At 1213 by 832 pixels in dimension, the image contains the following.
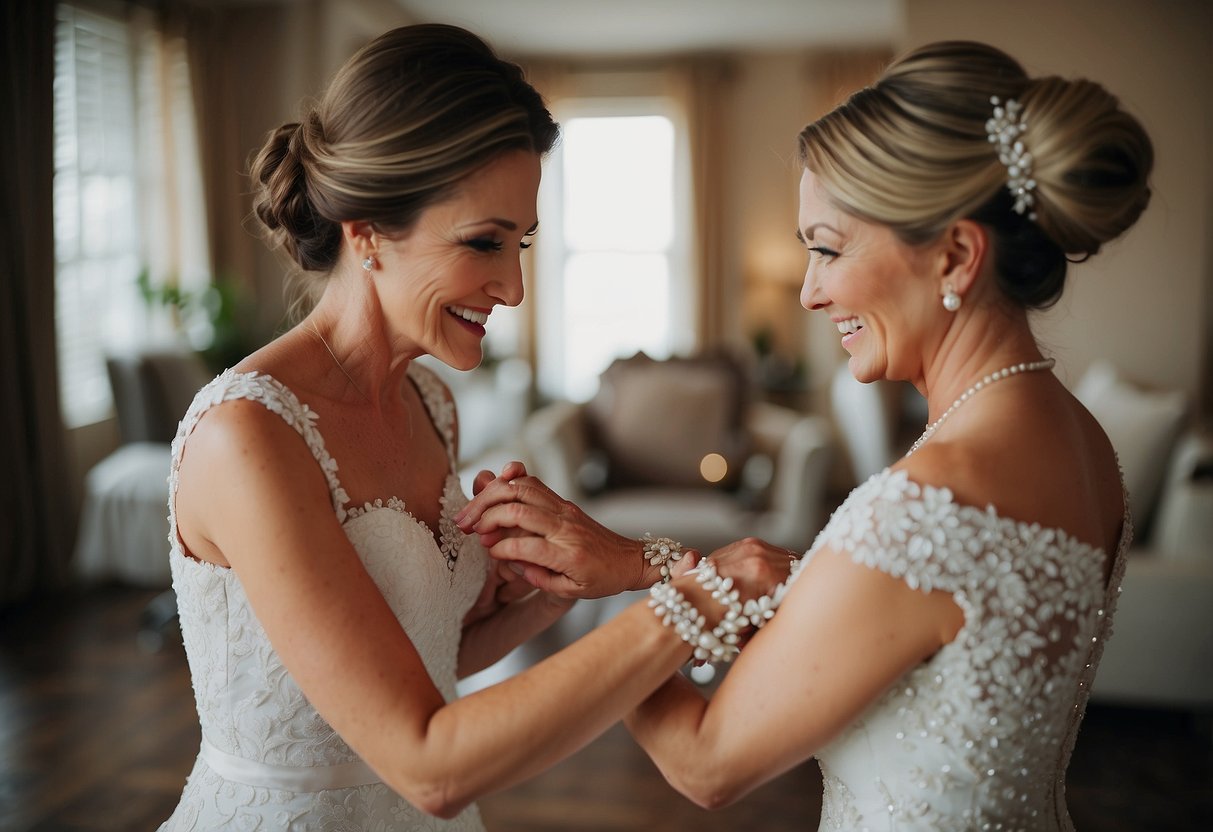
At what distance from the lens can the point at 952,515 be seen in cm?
109

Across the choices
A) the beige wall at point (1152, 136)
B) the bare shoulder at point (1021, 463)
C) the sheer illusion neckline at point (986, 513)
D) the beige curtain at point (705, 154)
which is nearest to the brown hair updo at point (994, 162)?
the bare shoulder at point (1021, 463)

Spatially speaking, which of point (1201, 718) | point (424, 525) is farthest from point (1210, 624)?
point (424, 525)

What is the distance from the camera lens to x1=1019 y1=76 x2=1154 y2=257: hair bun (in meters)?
1.11

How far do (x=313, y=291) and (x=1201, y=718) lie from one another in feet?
11.8

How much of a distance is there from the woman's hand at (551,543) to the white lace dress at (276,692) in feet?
0.37

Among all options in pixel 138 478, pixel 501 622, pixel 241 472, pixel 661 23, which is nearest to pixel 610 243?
pixel 661 23

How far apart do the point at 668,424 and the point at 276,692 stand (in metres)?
4.10

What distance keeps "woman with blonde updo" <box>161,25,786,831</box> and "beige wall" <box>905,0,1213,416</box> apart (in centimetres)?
456

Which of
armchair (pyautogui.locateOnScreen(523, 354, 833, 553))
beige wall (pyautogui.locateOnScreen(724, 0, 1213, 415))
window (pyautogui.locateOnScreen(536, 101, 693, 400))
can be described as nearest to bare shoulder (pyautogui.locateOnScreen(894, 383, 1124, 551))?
armchair (pyautogui.locateOnScreen(523, 354, 833, 553))

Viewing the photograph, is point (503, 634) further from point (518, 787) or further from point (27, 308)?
point (27, 308)

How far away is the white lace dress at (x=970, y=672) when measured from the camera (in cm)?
109

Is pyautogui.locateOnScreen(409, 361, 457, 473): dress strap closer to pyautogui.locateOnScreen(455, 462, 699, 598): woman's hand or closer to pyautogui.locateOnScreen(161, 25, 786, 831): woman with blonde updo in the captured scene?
pyautogui.locateOnScreen(161, 25, 786, 831): woman with blonde updo

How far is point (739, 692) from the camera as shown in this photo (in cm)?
114

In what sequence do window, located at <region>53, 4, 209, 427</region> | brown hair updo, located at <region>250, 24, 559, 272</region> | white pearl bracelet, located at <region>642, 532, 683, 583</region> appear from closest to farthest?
brown hair updo, located at <region>250, 24, 559, 272</region> → white pearl bracelet, located at <region>642, 532, 683, 583</region> → window, located at <region>53, 4, 209, 427</region>
